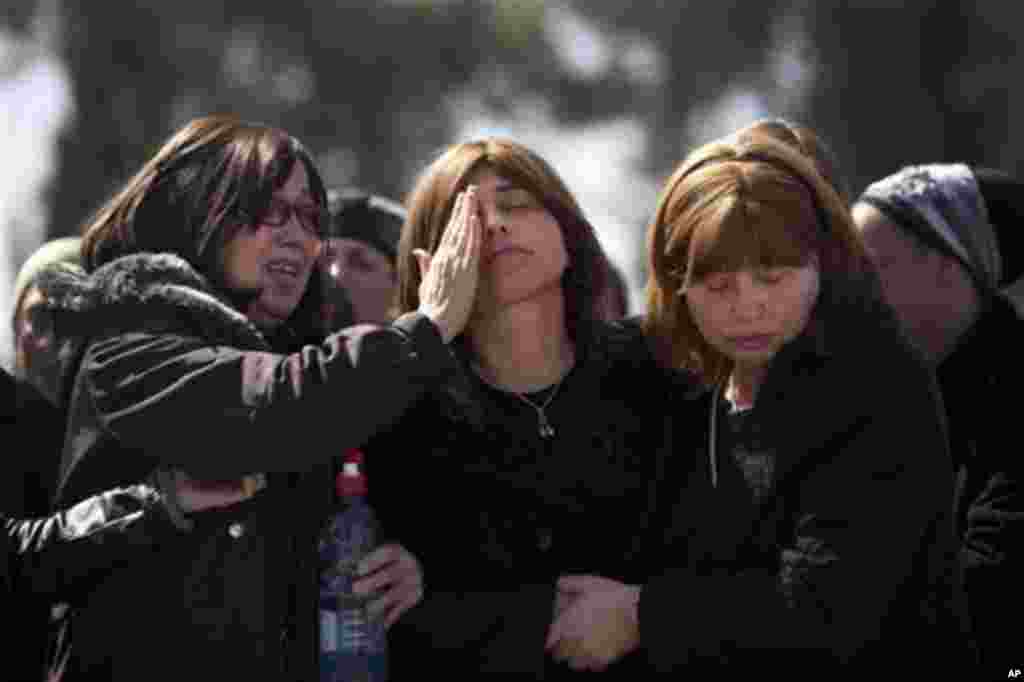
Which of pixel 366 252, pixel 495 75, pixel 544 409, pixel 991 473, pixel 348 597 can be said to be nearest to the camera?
pixel 348 597

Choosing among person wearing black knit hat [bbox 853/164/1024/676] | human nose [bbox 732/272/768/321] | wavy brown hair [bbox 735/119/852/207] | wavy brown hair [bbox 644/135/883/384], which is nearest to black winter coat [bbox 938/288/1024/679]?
person wearing black knit hat [bbox 853/164/1024/676]

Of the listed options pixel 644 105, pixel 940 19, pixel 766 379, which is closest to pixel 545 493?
pixel 766 379

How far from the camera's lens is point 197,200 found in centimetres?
373

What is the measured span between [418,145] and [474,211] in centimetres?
1644

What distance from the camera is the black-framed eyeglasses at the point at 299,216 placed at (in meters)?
3.78

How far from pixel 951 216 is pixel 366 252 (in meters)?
1.78

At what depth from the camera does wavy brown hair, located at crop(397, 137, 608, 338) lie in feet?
12.7

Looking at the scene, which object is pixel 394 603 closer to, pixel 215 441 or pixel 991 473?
pixel 215 441

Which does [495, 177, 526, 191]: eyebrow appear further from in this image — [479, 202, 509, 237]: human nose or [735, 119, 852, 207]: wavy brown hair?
[735, 119, 852, 207]: wavy brown hair

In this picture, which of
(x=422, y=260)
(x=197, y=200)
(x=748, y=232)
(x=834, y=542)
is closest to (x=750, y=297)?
(x=748, y=232)

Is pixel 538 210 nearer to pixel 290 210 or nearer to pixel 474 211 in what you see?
pixel 474 211

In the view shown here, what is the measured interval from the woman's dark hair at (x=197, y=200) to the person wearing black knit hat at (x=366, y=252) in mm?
1667

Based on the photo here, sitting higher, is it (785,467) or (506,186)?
(506,186)

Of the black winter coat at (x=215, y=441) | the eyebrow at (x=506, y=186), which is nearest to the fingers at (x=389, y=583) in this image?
the black winter coat at (x=215, y=441)
